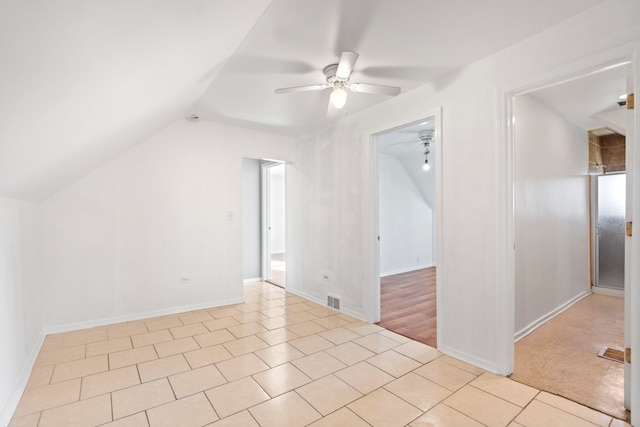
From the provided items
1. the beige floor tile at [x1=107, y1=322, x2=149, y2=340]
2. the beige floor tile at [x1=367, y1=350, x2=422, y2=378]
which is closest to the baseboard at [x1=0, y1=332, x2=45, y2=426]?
the beige floor tile at [x1=107, y1=322, x2=149, y2=340]

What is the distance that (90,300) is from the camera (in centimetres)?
324

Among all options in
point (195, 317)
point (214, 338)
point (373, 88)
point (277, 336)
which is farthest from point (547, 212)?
point (195, 317)

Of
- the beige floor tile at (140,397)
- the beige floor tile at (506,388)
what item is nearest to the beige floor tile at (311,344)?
the beige floor tile at (140,397)

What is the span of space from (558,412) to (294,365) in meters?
1.77

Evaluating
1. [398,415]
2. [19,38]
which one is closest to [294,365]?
[398,415]

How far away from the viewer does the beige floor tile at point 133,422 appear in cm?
172

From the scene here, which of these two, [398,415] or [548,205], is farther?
[548,205]

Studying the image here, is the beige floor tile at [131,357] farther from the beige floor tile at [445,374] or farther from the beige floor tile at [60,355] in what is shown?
the beige floor tile at [445,374]

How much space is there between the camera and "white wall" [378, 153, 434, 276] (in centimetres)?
588

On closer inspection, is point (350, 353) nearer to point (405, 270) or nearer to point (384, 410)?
point (384, 410)

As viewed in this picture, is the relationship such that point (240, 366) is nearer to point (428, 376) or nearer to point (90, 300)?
point (428, 376)

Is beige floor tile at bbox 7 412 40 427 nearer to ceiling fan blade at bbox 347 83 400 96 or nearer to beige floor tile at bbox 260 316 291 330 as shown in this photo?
beige floor tile at bbox 260 316 291 330

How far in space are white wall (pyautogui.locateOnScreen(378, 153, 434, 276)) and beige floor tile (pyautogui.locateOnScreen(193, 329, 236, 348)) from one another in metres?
3.51

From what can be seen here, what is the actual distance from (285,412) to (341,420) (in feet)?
1.14
